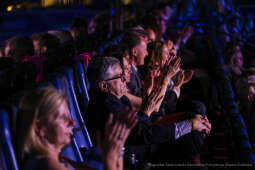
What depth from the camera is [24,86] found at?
1458mm

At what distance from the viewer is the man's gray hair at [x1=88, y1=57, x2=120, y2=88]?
1.75 m

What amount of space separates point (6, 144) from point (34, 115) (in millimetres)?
141

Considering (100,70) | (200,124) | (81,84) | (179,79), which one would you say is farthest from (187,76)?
(100,70)

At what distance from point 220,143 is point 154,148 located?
2.60 ft

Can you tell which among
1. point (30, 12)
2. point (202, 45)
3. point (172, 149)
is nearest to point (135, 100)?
point (172, 149)

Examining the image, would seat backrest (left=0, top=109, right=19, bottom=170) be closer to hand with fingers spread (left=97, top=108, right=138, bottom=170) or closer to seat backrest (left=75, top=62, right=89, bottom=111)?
hand with fingers spread (left=97, top=108, right=138, bottom=170)

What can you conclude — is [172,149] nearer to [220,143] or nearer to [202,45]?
[220,143]

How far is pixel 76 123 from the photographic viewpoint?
1756mm

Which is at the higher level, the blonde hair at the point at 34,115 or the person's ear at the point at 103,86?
the blonde hair at the point at 34,115

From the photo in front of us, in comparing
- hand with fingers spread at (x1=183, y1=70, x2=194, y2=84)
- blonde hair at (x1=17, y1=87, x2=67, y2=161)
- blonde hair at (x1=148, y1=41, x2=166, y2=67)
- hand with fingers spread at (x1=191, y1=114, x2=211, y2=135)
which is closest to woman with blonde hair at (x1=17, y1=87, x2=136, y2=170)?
blonde hair at (x1=17, y1=87, x2=67, y2=161)

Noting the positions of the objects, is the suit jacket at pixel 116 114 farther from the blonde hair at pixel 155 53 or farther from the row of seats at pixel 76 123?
the blonde hair at pixel 155 53

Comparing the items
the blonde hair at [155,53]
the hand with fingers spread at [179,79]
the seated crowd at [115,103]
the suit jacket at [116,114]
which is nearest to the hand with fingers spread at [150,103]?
the seated crowd at [115,103]

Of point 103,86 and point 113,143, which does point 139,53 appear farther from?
point 113,143

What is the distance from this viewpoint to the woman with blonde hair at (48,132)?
1033 mm
